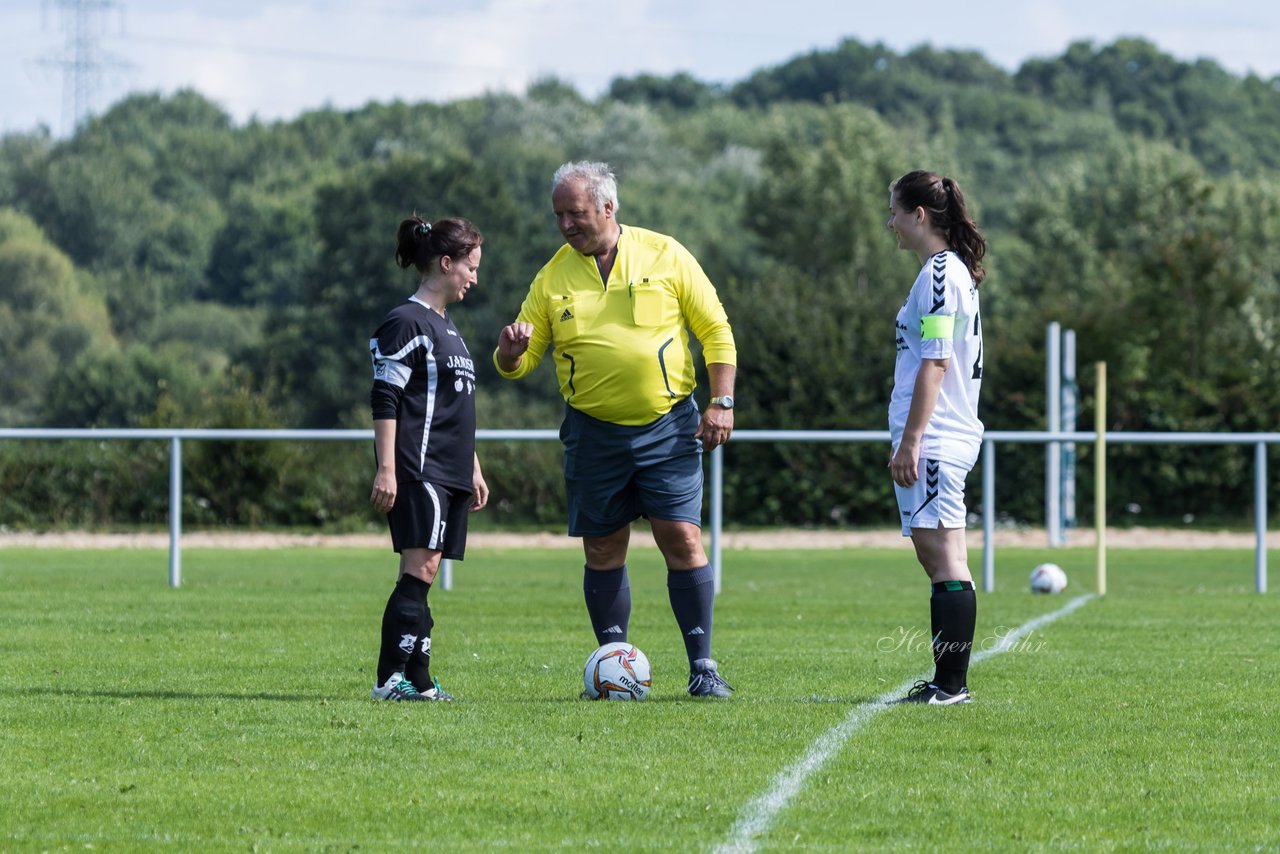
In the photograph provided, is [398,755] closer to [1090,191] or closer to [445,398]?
[445,398]

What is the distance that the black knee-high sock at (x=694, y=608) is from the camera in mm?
6766

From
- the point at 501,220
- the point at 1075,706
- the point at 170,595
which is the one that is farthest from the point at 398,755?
the point at 501,220

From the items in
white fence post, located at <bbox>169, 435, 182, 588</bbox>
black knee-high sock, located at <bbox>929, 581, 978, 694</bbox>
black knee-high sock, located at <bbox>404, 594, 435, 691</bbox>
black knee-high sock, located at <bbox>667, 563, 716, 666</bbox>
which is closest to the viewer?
black knee-high sock, located at <bbox>929, 581, 978, 694</bbox>

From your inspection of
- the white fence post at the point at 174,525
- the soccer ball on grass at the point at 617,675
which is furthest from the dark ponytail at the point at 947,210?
the white fence post at the point at 174,525

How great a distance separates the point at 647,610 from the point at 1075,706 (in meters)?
4.80

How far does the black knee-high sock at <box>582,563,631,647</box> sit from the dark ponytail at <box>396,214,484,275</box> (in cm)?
134

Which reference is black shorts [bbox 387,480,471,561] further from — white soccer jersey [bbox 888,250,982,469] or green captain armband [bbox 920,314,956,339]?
green captain armband [bbox 920,314,956,339]

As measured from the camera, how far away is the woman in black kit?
21.1 feet

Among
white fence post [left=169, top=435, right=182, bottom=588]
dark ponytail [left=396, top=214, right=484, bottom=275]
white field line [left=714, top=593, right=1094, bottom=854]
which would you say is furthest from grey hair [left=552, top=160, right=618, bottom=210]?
white fence post [left=169, top=435, right=182, bottom=588]

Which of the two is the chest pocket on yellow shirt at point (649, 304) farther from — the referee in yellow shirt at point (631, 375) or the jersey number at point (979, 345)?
the jersey number at point (979, 345)

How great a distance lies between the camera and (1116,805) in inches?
180

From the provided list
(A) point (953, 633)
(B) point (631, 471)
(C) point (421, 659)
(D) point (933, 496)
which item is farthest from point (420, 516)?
(A) point (953, 633)

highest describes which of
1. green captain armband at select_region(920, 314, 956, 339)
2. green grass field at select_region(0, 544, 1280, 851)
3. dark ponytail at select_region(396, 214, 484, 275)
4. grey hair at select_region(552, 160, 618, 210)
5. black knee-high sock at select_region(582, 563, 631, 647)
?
grey hair at select_region(552, 160, 618, 210)

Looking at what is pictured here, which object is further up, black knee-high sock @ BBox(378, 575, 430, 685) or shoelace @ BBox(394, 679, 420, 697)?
black knee-high sock @ BBox(378, 575, 430, 685)
